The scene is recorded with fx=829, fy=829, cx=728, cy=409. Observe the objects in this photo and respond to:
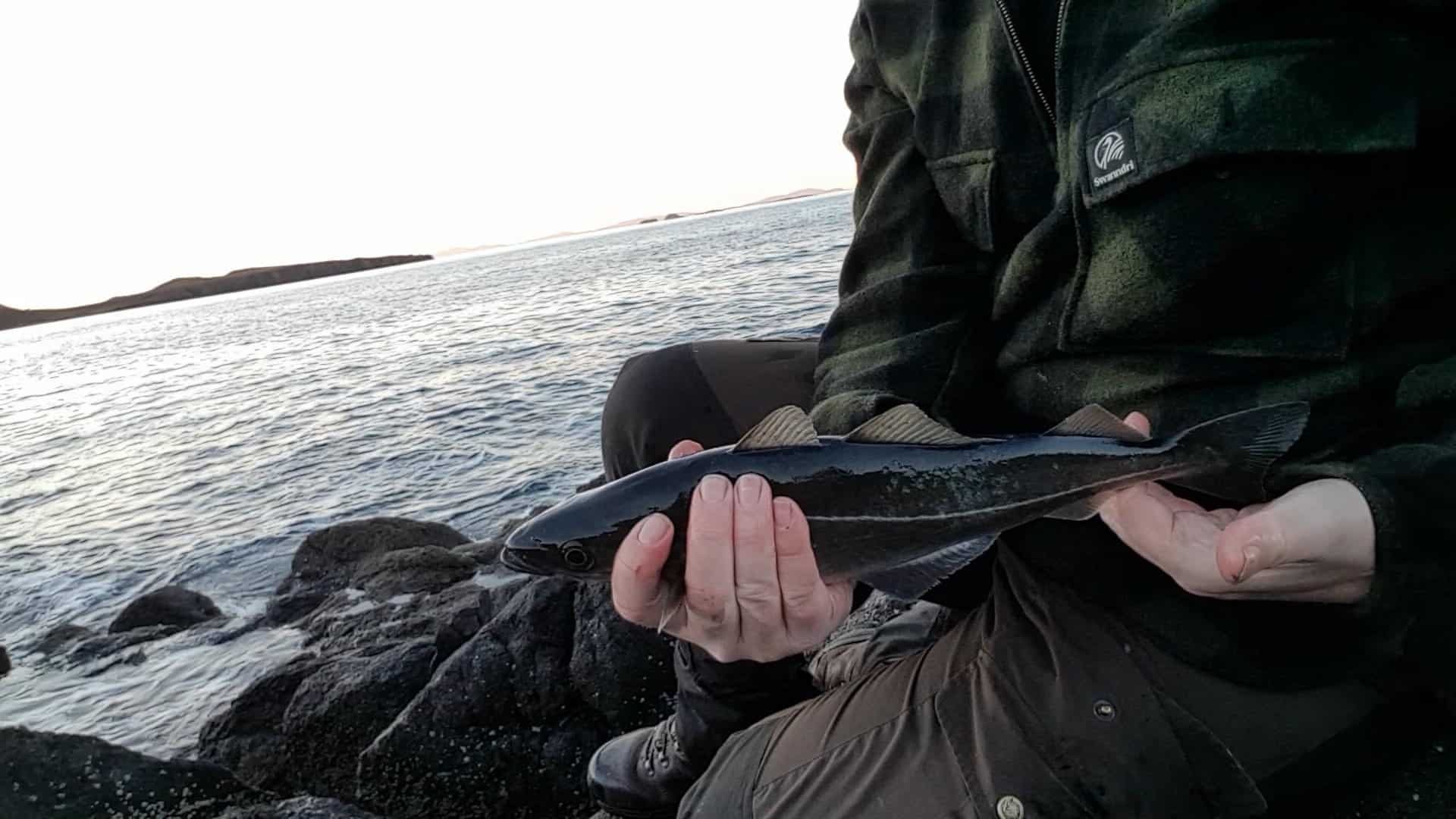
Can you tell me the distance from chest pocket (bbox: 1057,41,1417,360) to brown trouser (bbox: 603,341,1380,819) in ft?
3.14

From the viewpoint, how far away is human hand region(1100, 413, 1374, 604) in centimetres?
207

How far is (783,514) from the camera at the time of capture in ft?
9.08

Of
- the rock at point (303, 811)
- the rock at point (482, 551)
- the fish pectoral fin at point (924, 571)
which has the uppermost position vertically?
the fish pectoral fin at point (924, 571)

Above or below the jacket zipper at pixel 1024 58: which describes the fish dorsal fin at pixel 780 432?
below

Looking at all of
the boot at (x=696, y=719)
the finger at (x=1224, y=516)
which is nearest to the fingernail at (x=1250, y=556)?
the finger at (x=1224, y=516)

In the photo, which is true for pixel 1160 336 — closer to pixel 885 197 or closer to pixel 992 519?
pixel 992 519

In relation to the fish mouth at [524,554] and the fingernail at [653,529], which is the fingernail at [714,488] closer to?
the fingernail at [653,529]

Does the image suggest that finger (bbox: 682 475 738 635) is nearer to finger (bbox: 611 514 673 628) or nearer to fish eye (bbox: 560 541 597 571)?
finger (bbox: 611 514 673 628)

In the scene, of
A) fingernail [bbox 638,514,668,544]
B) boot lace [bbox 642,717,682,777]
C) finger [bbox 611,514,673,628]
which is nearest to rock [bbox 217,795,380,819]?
boot lace [bbox 642,717,682,777]

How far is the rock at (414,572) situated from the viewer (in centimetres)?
1081

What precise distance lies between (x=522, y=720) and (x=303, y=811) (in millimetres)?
1859

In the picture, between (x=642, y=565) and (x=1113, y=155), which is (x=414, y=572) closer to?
(x=642, y=565)

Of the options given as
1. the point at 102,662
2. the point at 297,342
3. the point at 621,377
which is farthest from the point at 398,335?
the point at 621,377

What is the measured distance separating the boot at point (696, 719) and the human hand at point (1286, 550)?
1.74m
